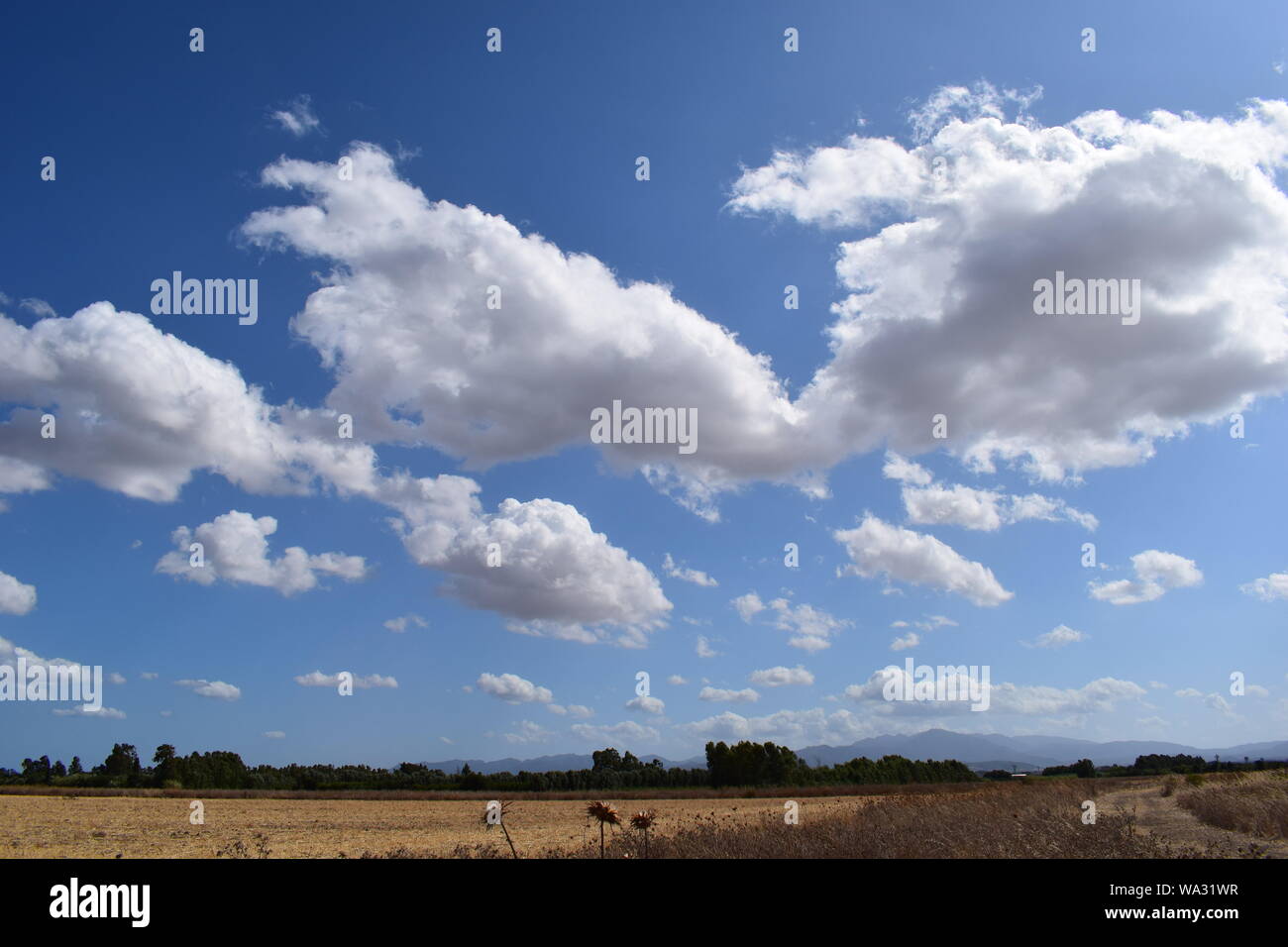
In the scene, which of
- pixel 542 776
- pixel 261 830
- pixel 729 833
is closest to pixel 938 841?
pixel 729 833

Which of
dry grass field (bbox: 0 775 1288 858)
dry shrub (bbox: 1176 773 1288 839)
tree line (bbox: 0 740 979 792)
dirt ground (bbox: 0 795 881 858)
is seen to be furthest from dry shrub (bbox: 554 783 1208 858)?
tree line (bbox: 0 740 979 792)

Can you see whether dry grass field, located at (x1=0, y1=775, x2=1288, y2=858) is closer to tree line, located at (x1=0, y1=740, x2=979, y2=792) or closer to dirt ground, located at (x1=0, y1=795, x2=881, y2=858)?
dirt ground, located at (x1=0, y1=795, x2=881, y2=858)

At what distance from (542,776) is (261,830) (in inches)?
3131

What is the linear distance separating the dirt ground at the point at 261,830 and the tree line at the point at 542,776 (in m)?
49.7

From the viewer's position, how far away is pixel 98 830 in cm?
3703

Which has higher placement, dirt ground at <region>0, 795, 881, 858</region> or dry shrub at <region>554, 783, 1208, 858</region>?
dry shrub at <region>554, 783, 1208, 858</region>

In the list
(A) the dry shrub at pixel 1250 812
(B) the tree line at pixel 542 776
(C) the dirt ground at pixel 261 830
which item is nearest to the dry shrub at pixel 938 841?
(C) the dirt ground at pixel 261 830

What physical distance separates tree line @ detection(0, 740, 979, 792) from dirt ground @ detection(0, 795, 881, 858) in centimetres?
4970

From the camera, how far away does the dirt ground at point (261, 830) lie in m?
28.4

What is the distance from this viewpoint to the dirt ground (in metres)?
28.4
